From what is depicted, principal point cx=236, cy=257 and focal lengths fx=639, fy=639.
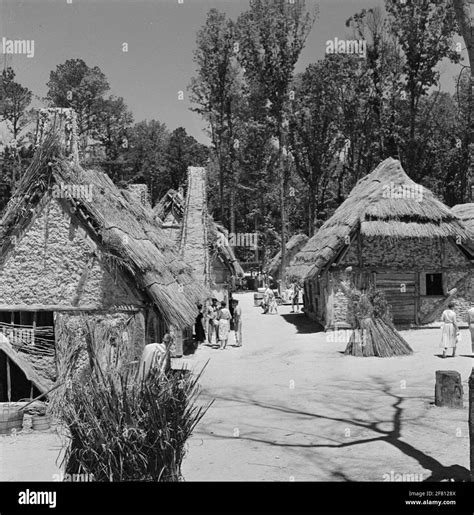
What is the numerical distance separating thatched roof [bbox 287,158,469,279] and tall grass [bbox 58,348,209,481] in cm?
1495

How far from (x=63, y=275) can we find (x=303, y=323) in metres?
15.9

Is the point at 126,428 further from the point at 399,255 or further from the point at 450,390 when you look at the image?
the point at 399,255

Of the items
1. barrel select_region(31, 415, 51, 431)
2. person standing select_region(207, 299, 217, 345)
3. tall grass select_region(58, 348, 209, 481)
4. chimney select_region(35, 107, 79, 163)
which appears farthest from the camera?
person standing select_region(207, 299, 217, 345)

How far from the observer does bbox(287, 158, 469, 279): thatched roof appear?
70.9 ft

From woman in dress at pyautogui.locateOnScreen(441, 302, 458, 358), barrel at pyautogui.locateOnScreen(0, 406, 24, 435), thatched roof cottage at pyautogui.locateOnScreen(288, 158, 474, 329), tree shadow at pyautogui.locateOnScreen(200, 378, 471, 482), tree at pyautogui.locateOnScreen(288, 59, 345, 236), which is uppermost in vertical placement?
tree at pyautogui.locateOnScreen(288, 59, 345, 236)

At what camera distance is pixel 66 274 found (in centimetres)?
1177

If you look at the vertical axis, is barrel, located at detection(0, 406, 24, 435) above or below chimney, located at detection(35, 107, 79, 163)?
below

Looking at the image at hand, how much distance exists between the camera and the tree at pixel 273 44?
131ft

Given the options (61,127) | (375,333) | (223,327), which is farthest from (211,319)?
(61,127)

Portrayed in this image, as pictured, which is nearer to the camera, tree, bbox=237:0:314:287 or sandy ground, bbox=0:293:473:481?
sandy ground, bbox=0:293:473:481

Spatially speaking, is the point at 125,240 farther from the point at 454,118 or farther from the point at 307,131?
the point at 454,118

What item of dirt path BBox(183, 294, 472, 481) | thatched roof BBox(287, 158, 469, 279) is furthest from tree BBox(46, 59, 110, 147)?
dirt path BBox(183, 294, 472, 481)

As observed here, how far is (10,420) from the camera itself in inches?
403

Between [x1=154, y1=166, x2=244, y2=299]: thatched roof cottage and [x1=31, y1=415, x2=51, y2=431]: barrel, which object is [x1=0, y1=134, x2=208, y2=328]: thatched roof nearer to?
[x1=31, y1=415, x2=51, y2=431]: barrel
